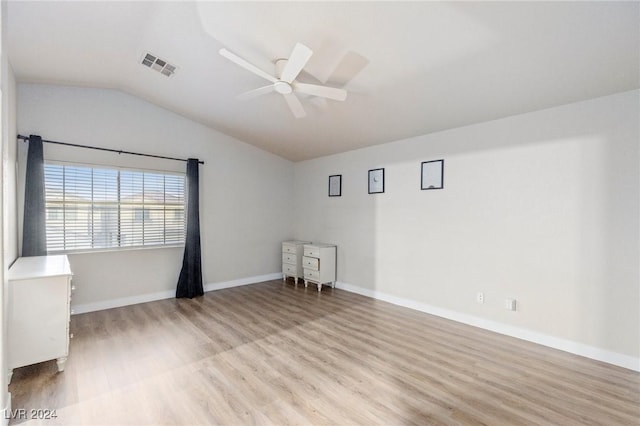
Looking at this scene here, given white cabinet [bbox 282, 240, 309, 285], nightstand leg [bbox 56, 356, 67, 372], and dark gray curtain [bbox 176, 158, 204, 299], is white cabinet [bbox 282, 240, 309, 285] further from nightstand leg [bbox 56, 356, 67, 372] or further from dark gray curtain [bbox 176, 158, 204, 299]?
nightstand leg [bbox 56, 356, 67, 372]

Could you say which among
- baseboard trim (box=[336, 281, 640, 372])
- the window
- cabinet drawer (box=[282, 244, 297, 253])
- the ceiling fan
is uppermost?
the ceiling fan

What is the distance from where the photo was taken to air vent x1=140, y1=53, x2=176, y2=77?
3.08 m

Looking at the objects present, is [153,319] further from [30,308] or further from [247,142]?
[247,142]

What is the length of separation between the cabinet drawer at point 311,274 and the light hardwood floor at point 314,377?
1333 millimetres

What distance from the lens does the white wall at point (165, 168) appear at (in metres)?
3.64

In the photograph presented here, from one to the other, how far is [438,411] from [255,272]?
13.1 feet

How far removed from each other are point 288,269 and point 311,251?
2.40 feet

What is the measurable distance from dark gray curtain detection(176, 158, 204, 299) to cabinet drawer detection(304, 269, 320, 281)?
172 centimetres

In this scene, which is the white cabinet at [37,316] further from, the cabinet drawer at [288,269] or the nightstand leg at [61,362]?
the cabinet drawer at [288,269]

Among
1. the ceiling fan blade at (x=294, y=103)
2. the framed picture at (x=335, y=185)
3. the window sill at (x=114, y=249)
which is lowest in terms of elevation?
the window sill at (x=114, y=249)

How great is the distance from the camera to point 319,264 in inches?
196

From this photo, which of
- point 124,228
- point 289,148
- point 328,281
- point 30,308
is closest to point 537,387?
point 328,281

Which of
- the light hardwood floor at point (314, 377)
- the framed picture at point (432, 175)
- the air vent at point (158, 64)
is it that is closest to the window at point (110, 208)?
the light hardwood floor at point (314, 377)

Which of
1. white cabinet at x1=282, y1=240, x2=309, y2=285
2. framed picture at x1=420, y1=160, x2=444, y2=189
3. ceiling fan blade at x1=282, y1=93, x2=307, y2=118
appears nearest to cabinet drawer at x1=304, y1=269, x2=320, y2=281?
white cabinet at x1=282, y1=240, x2=309, y2=285
